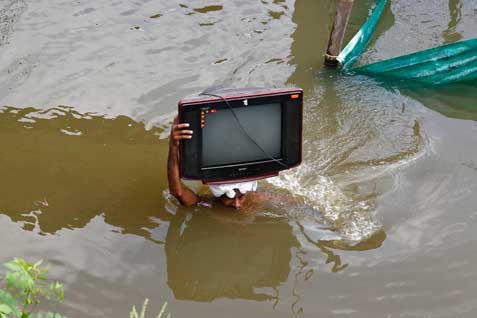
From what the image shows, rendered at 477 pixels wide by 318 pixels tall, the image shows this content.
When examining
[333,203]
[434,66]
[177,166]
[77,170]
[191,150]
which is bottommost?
[333,203]

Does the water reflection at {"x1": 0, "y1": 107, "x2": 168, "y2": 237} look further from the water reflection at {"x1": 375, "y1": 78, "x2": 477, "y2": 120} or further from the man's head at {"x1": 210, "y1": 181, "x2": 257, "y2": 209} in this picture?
the water reflection at {"x1": 375, "y1": 78, "x2": 477, "y2": 120}

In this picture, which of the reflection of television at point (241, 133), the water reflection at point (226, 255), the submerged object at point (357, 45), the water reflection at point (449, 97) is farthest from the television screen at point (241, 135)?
the submerged object at point (357, 45)

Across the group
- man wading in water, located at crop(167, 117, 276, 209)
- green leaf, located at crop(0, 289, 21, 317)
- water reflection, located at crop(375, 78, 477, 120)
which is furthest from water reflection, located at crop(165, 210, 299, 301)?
water reflection, located at crop(375, 78, 477, 120)

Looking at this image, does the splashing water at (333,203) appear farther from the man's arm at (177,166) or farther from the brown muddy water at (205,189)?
the man's arm at (177,166)

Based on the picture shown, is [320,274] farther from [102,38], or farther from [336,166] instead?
[102,38]

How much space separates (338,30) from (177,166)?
3.06 metres

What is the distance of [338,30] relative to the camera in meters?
6.55

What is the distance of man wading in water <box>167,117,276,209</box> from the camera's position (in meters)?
3.87

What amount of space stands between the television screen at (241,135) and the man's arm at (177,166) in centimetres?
16

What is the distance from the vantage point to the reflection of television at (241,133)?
3840mm

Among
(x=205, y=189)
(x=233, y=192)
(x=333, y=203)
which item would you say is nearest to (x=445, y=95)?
(x=333, y=203)

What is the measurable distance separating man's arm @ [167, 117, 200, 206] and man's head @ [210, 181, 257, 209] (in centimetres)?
18

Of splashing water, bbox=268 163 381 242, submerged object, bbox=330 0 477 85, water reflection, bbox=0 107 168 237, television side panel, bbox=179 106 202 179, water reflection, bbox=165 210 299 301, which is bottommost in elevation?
water reflection, bbox=165 210 299 301

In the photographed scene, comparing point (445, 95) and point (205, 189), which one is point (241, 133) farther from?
point (445, 95)
